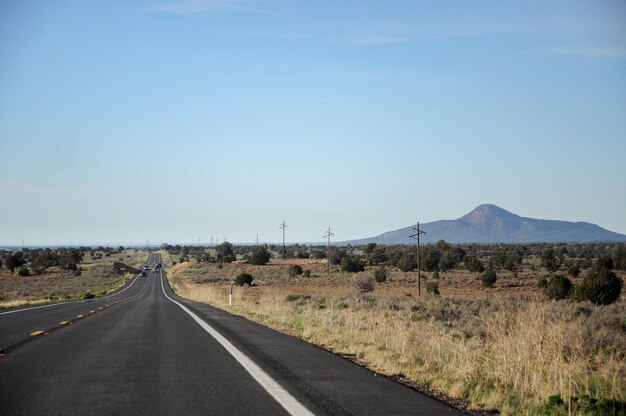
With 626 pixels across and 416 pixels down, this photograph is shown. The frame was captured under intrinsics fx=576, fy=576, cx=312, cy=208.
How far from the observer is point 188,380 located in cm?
786

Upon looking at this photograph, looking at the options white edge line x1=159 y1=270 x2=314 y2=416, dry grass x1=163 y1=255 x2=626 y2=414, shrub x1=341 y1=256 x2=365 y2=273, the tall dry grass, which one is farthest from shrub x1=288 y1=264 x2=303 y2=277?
white edge line x1=159 y1=270 x2=314 y2=416

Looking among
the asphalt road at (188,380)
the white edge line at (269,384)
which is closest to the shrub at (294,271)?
the asphalt road at (188,380)

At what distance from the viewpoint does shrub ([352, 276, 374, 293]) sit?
57.9m

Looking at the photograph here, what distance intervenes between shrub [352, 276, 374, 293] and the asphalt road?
4544cm

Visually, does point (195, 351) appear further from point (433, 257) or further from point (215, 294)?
point (433, 257)

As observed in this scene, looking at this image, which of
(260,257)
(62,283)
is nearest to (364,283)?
(62,283)

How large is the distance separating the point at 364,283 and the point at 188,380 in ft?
168

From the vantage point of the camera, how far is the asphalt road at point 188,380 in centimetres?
638

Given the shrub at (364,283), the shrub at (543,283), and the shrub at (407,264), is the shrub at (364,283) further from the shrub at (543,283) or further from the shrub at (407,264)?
the shrub at (407,264)

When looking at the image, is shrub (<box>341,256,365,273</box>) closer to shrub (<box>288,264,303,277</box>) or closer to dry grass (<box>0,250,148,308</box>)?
shrub (<box>288,264,303,277</box>)

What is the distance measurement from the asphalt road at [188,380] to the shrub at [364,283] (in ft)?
149

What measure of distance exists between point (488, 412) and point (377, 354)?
4025 millimetres

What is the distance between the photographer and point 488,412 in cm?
688

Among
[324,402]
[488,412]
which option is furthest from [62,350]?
[488,412]
